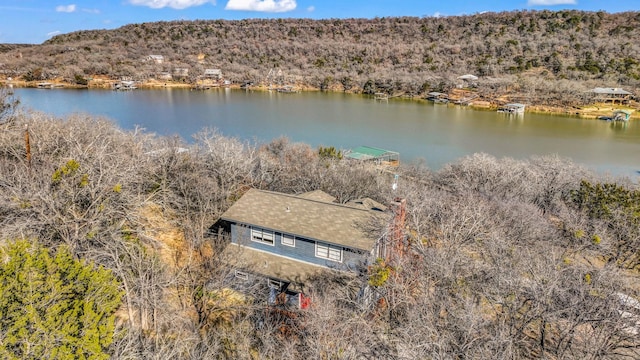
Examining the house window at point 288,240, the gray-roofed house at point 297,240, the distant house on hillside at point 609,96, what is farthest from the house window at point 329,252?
the distant house on hillside at point 609,96

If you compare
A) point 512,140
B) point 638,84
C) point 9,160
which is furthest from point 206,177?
point 638,84

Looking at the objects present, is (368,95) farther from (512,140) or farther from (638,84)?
(638,84)

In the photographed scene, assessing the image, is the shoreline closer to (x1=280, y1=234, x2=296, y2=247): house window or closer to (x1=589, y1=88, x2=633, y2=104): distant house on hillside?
(x1=589, y1=88, x2=633, y2=104): distant house on hillside

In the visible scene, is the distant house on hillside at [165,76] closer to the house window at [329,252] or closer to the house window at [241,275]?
the house window at [241,275]

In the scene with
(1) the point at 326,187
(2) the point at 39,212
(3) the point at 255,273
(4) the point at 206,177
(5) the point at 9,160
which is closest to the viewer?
(2) the point at 39,212

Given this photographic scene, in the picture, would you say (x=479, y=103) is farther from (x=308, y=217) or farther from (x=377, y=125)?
(x=308, y=217)

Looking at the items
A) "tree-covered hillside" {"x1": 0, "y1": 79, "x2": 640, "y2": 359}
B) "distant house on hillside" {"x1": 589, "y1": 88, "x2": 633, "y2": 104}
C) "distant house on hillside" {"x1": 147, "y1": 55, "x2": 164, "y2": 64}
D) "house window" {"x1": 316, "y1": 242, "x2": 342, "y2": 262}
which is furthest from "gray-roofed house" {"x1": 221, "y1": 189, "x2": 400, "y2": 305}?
"distant house on hillside" {"x1": 147, "y1": 55, "x2": 164, "y2": 64}
